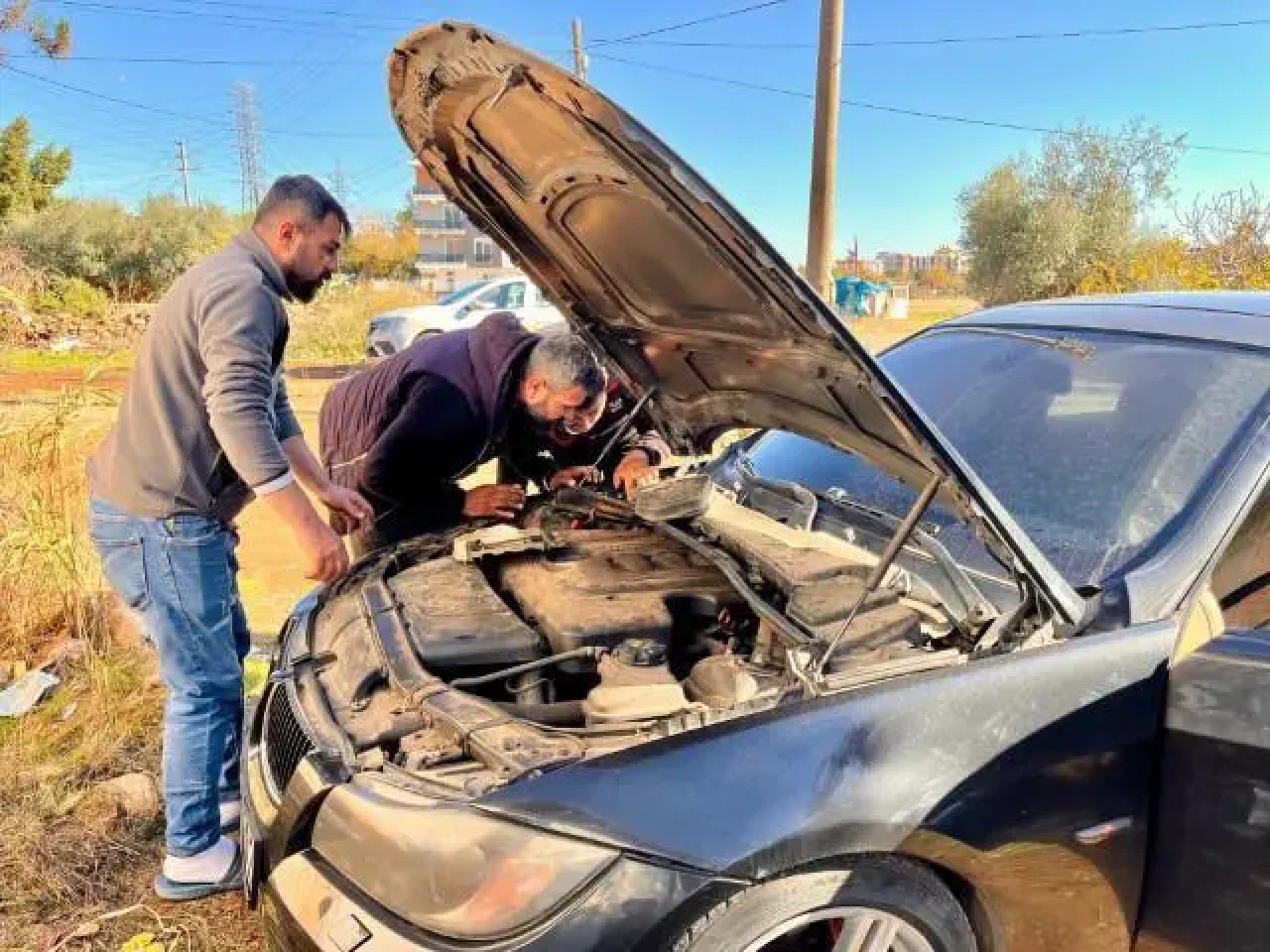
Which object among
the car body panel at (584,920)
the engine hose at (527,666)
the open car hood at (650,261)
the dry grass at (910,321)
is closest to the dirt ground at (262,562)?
the open car hood at (650,261)

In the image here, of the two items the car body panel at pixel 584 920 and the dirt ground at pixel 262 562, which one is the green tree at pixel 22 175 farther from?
the car body panel at pixel 584 920

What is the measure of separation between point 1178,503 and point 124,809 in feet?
9.83

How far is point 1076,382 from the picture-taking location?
8.55 ft

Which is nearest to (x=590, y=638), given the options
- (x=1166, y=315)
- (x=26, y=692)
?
(x=1166, y=315)

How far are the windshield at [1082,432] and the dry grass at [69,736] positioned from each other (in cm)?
209

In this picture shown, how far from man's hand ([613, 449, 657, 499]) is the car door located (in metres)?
1.88

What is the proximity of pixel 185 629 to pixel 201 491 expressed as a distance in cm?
37

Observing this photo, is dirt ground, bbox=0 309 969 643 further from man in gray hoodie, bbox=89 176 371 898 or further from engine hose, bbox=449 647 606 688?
engine hose, bbox=449 647 606 688

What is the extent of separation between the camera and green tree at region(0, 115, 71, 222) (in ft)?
93.7

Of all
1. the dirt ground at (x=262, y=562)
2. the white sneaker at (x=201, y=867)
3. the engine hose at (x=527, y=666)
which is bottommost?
the dirt ground at (x=262, y=562)

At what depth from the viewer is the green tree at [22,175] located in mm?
28545

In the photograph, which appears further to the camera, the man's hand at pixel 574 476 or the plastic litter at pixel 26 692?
the man's hand at pixel 574 476

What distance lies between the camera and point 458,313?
16672 millimetres

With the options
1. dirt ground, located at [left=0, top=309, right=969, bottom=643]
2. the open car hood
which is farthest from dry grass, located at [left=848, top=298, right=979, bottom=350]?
the open car hood
